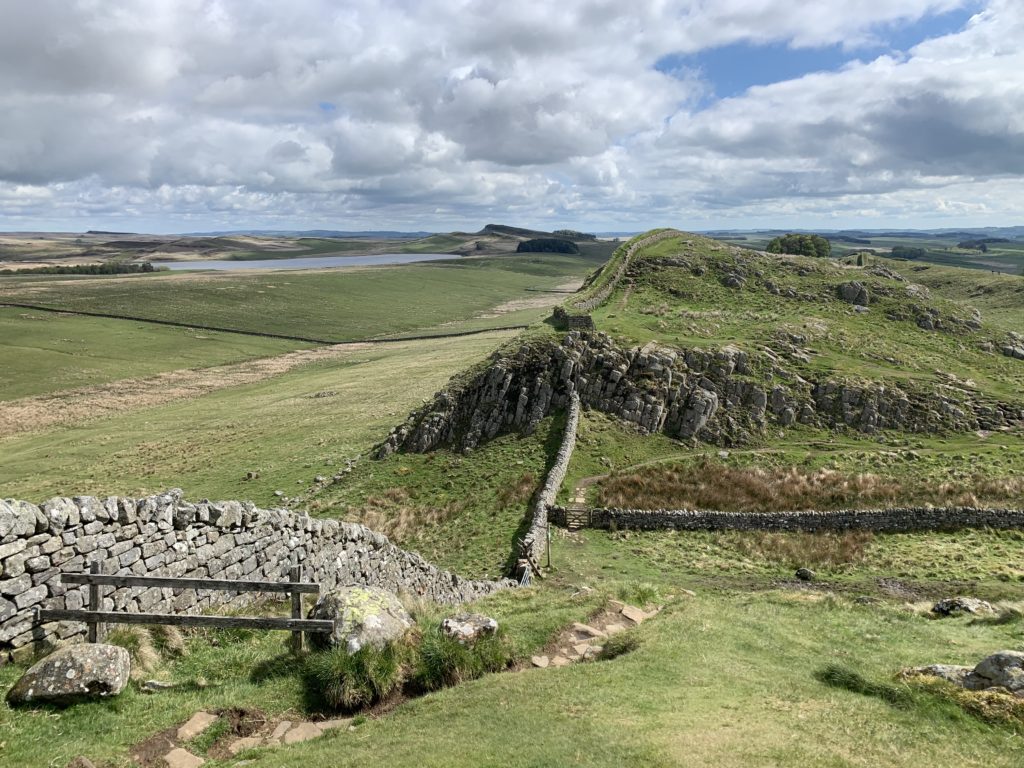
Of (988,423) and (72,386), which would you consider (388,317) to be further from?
(988,423)

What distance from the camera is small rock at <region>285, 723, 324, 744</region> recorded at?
1051cm

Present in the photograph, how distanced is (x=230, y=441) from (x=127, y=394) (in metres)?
38.1

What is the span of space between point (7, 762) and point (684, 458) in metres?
37.2

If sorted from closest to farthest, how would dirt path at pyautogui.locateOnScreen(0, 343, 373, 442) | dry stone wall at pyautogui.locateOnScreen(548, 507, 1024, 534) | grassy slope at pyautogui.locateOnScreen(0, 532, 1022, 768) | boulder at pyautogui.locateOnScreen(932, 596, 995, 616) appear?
grassy slope at pyautogui.locateOnScreen(0, 532, 1022, 768) < boulder at pyautogui.locateOnScreen(932, 596, 995, 616) < dry stone wall at pyautogui.locateOnScreen(548, 507, 1024, 534) < dirt path at pyautogui.locateOnScreen(0, 343, 373, 442)

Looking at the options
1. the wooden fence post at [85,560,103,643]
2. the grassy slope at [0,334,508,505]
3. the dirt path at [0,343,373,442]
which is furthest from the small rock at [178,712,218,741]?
the dirt path at [0,343,373,442]

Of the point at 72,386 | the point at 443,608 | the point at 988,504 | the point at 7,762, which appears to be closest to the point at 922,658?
the point at 443,608

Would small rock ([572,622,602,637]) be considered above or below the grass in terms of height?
below

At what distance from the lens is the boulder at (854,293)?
67.6 meters

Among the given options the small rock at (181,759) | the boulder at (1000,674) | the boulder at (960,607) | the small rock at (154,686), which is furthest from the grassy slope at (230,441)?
the boulder at (1000,674)

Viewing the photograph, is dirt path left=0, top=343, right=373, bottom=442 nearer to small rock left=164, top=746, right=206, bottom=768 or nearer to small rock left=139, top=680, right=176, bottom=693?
small rock left=139, top=680, right=176, bottom=693

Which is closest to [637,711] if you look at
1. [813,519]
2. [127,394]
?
[813,519]

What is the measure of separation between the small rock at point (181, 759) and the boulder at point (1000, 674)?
13.7 metres

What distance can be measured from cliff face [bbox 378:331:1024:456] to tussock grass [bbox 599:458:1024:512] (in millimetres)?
5918

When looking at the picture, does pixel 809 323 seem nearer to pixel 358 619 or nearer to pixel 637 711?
pixel 637 711
